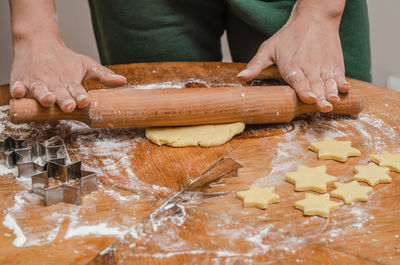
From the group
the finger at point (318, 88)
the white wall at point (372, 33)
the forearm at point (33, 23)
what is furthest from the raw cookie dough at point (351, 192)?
the white wall at point (372, 33)

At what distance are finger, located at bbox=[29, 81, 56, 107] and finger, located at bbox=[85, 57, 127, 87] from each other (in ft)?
0.56

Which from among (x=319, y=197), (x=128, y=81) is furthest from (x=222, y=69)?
(x=319, y=197)

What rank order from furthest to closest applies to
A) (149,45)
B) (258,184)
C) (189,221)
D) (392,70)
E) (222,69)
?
1. (392,70)
2. (149,45)
3. (222,69)
4. (258,184)
5. (189,221)

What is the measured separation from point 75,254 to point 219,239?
28 cm

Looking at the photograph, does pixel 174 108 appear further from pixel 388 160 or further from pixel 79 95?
pixel 388 160

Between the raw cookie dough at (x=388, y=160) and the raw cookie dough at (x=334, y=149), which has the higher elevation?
the raw cookie dough at (x=334, y=149)

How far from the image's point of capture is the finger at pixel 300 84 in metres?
1.42

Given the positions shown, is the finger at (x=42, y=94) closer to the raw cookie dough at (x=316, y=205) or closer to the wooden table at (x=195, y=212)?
the wooden table at (x=195, y=212)

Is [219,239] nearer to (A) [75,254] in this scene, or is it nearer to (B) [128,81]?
(A) [75,254]

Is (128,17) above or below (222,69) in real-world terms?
above

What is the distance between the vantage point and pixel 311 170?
45.7 inches

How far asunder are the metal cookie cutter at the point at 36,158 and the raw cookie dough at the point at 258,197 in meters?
0.47

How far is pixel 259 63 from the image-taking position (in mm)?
1584

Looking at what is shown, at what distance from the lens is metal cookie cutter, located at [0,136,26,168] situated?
1199 mm
